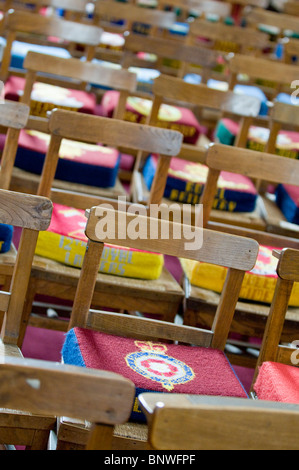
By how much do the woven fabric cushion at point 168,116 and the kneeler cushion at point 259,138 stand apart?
0.17m

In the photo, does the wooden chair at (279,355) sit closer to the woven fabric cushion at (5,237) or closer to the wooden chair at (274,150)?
the woven fabric cushion at (5,237)

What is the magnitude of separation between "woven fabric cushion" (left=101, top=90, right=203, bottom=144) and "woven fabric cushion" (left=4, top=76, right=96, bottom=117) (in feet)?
0.49

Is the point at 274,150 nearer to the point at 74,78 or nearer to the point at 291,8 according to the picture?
the point at 74,78

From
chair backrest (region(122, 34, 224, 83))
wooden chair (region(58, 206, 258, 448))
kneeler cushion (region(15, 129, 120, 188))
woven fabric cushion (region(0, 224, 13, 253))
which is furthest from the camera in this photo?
chair backrest (region(122, 34, 224, 83))

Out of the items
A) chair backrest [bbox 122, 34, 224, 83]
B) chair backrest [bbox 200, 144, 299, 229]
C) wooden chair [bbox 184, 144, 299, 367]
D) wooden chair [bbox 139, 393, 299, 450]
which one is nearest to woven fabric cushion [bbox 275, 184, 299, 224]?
wooden chair [bbox 184, 144, 299, 367]

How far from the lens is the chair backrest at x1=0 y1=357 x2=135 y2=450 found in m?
1.02

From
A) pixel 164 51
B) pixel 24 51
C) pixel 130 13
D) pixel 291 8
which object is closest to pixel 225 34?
pixel 130 13

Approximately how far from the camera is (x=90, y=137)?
2264mm

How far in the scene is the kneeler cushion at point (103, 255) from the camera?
6.91 feet

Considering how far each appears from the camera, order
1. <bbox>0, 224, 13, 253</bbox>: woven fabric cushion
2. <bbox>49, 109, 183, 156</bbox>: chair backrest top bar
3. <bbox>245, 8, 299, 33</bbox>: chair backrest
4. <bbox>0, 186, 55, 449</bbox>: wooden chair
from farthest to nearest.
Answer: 1. <bbox>245, 8, 299, 33</bbox>: chair backrest
2. <bbox>49, 109, 183, 156</bbox>: chair backrest top bar
3. <bbox>0, 224, 13, 253</bbox>: woven fabric cushion
4. <bbox>0, 186, 55, 449</bbox>: wooden chair

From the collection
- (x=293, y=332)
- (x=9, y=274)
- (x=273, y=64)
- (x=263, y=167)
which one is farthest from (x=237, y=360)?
(x=273, y=64)

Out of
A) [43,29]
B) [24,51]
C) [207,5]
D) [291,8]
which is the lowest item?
[24,51]

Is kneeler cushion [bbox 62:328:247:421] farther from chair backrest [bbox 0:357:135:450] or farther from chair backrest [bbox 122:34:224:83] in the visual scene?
chair backrest [bbox 122:34:224:83]

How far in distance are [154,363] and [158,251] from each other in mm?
266
